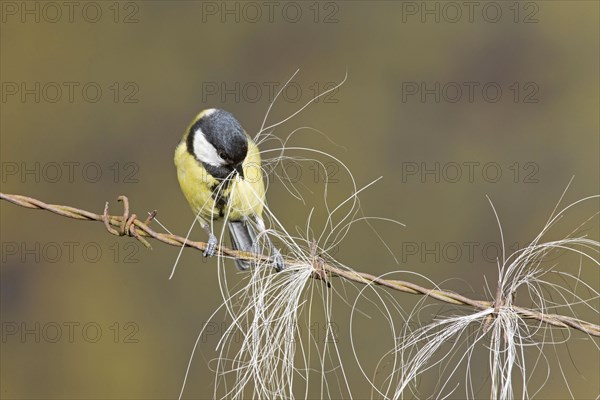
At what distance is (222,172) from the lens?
238 centimetres

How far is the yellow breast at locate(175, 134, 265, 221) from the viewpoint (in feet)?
7.59

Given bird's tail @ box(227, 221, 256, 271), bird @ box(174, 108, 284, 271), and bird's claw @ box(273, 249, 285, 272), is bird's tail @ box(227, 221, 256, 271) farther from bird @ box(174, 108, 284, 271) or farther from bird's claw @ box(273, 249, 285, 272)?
bird's claw @ box(273, 249, 285, 272)

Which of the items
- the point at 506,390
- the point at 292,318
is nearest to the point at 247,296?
the point at 292,318

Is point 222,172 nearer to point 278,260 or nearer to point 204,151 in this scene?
point 204,151

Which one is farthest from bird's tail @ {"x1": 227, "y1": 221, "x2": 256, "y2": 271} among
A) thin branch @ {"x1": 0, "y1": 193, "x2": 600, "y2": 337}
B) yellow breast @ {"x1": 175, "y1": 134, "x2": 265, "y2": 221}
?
thin branch @ {"x1": 0, "y1": 193, "x2": 600, "y2": 337}

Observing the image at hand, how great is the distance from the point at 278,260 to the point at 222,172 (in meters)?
0.64

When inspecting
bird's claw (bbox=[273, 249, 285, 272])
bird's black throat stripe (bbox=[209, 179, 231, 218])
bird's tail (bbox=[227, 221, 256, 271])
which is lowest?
bird's claw (bbox=[273, 249, 285, 272])

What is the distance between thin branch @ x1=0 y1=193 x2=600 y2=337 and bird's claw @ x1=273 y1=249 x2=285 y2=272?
0.05 ft

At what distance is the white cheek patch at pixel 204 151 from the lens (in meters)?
2.38

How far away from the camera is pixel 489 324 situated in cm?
167

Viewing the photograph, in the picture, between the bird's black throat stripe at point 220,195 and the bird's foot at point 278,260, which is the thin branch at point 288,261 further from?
the bird's black throat stripe at point 220,195

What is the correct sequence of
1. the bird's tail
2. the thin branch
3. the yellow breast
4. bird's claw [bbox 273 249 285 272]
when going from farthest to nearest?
the bird's tail
the yellow breast
bird's claw [bbox 273 249 285 272]
the thin branch

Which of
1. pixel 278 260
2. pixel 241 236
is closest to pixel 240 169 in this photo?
pixel 241 236

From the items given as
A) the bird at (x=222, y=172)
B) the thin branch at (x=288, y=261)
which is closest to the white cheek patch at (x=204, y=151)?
the bird at (x=222, y=172)
